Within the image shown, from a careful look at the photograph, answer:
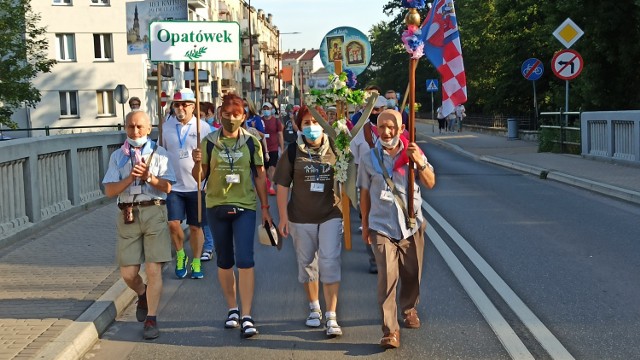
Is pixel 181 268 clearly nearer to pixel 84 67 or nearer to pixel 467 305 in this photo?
pixel 467 305

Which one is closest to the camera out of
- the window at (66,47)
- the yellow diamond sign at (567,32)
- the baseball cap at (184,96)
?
the baseball cap at (184,96)

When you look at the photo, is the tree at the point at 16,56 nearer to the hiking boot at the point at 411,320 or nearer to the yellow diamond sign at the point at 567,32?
the yellow diamond sign at the point at 567,32

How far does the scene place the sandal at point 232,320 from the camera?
6426mm

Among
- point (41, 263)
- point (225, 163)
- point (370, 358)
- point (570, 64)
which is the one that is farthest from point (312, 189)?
point (570, 64)

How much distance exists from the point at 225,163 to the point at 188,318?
1366 millimetres

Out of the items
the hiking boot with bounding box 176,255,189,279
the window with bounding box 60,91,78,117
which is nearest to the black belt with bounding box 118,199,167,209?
the hiking boot with bounding box 176,255,189,279

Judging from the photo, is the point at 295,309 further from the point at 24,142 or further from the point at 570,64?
the point at 570,64

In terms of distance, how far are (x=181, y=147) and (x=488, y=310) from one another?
3600mm

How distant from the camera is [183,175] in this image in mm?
8438

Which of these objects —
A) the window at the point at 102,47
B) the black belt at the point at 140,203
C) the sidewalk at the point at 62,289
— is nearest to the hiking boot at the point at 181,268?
the sidewalk at the point at 62,289

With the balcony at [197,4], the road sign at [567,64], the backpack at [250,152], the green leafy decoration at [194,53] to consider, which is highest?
the balcony at [197,4]

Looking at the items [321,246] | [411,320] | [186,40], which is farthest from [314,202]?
[186,40]

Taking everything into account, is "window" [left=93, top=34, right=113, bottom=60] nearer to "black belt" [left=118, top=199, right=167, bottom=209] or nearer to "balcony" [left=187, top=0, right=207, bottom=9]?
"balcony" [left=187, top=0, right=207, bottom=9]

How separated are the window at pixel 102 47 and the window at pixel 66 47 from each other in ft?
4.13
